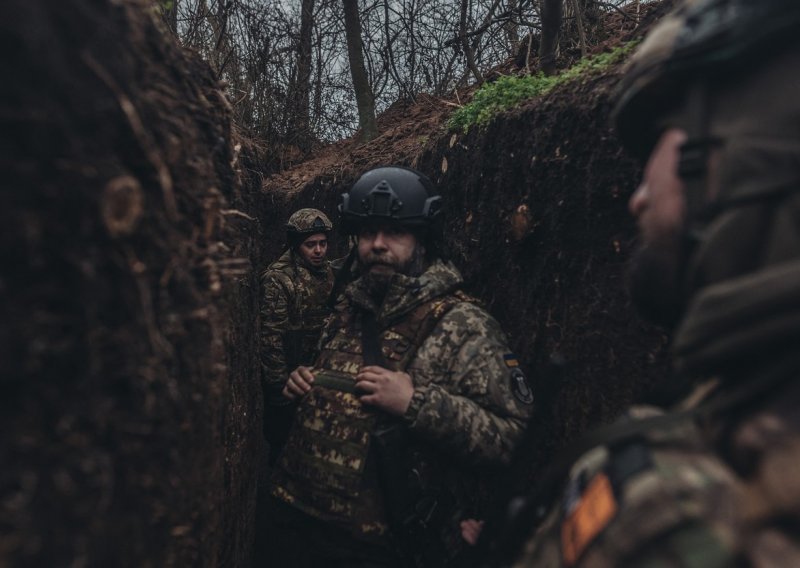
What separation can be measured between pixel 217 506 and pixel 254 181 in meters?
3.19

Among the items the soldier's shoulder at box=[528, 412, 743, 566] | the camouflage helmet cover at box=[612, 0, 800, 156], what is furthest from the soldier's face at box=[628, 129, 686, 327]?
the soldier's shoulder at box=[528, 412, 743, 566]

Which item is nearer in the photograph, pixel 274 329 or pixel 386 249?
pixel 386 249

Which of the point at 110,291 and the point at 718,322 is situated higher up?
the point at 110,291

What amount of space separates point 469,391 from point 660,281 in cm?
143

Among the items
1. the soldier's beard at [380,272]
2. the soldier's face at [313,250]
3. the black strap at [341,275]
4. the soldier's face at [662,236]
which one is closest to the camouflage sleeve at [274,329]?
the soldier's face at [313,250]

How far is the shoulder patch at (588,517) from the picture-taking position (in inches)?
38.5

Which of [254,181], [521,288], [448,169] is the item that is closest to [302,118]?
[254,181]

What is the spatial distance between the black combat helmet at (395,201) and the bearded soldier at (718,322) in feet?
5.93

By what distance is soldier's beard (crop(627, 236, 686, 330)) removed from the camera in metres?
1.18

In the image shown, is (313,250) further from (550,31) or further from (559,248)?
Answer: (559,248)

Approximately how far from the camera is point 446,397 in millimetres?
2434

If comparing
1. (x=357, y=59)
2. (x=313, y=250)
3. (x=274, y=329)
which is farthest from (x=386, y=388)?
(x=357, y=59)

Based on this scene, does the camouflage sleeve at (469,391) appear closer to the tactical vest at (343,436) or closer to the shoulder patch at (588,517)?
the tactical vest at (343,436)

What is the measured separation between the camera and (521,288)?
3162 mm
